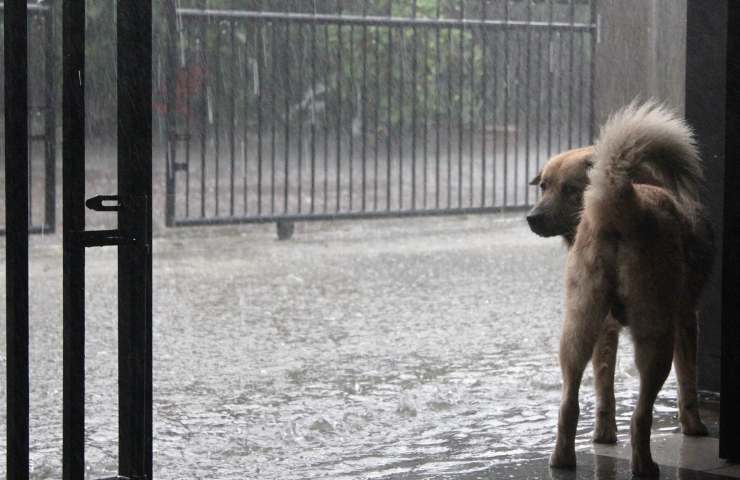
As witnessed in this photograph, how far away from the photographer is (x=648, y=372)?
426 centimetres

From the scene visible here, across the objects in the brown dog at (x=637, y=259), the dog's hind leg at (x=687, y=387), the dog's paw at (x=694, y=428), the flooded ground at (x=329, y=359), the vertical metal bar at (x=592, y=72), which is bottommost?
the flooded ground at (x=329, y=359)

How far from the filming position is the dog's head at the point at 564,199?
4.87m

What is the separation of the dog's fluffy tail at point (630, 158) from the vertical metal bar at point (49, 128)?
7161 mm

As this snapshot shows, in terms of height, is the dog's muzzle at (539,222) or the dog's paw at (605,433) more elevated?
the dog's muzzle at (539,222)

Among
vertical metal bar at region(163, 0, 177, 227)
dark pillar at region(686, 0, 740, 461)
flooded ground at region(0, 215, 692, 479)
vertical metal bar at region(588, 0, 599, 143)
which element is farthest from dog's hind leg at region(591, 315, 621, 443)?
vertical metal bar at region(588, 0, 599, 143)

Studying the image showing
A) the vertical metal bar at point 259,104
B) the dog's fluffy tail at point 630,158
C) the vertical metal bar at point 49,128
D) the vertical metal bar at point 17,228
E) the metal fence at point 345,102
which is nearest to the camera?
the vertical metal bar at point 17,228

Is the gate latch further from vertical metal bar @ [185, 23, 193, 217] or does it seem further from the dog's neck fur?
vertical metal bar @ [185, 23, 193, 217]

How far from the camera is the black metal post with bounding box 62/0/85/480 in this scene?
3.34 metres

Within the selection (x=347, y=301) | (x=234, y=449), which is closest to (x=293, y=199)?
(x=347, y=301)

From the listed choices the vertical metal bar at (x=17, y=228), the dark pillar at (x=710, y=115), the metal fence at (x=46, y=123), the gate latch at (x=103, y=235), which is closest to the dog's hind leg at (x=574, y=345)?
the dark pillar at (x=710, y=115)

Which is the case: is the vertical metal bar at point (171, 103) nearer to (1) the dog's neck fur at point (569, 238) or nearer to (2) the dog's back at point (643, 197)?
(1) the dog's neck fur at point (569, 238)

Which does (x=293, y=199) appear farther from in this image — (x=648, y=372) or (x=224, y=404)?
(x=648, y=372)

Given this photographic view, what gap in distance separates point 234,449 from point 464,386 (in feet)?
5.29

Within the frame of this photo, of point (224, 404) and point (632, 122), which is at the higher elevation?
point (632, 122)
